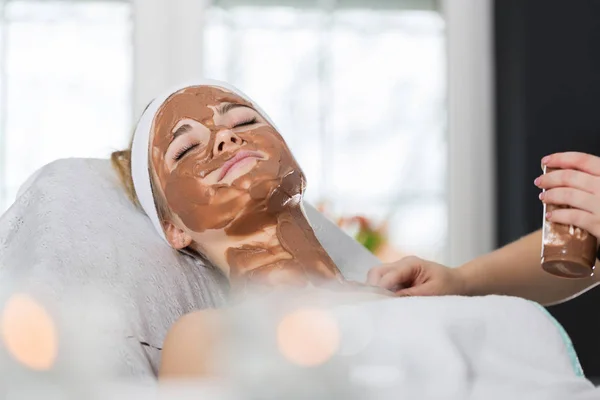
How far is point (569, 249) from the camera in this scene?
1006 millimetres

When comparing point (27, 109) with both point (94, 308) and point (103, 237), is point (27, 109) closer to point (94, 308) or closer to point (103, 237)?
point (103, 237)

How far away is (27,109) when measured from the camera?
327 cm

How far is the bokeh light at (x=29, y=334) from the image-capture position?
50 centimetres

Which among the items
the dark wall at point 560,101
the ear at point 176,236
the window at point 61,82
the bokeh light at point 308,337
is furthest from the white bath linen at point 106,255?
the window at point 61,82

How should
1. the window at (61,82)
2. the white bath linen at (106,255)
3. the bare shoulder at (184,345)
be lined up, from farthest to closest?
the window at (61,82) → the white bath linen at (106,255) → the bare shoulder at (184,345)

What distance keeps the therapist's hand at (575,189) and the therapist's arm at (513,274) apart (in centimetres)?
46

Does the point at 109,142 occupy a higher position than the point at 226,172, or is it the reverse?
the point at 226,172

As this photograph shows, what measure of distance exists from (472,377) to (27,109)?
9.39 ft

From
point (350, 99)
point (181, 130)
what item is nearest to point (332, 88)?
point (350, 99)

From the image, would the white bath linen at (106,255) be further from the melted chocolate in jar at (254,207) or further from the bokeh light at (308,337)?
the bokeh light at (308,337)

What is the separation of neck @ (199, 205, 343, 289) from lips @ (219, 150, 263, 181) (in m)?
0.11

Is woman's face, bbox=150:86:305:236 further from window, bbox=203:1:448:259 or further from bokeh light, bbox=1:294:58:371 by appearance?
window, bbox=203:1:448:259

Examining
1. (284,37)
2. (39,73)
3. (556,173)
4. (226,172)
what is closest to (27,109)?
(39,73)

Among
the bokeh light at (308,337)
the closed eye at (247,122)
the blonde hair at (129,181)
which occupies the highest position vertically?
the closed eye at (247,122)
